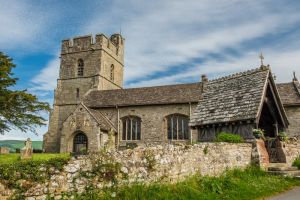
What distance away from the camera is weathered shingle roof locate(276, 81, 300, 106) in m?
23.8

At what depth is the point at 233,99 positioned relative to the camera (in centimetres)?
1524

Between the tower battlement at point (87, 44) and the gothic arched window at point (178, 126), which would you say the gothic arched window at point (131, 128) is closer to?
the gothic arched window at point (178, 126)

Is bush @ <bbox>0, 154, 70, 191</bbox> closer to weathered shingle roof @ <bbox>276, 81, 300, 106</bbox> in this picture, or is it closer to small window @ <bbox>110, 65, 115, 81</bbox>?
weathered shingle roof @ <bbox>276, 81, 300, 106</bbox>

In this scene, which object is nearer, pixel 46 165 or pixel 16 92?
pixel 46 165

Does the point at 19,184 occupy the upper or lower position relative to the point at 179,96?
lower

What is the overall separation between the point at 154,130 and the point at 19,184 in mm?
21991

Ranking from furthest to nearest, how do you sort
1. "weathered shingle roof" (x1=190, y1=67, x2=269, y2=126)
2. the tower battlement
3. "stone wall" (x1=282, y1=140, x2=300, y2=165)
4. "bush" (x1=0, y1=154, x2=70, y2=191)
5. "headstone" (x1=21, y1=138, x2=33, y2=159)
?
1. the tower battlement
2. "headstone" (x1=21, y1=138, x2=33, y2=159)
3. "weathered shingle roof" (x1=190, y1=67, x2=269, y2=126)
4. "stone wall" (x1=282, y1=140, x2=300, y2=165)
5. "bush" (x1=0, y1=154, x2=70, y2=191)

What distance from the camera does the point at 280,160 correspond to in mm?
13430

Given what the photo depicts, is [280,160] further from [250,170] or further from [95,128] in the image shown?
[95,128]

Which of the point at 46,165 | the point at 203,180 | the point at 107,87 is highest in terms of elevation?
the point at 107,87

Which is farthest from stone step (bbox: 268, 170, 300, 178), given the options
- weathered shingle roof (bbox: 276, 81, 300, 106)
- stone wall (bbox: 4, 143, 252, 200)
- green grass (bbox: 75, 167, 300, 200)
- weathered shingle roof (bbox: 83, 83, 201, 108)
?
weathered shingle roof (bbox: 83, 83, 201, 108)

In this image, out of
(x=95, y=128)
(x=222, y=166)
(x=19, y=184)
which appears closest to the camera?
(x=19, y=184)

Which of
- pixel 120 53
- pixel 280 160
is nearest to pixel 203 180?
pixel 280 160

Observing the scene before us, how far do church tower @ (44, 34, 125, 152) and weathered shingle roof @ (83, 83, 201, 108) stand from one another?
13.9 feet
